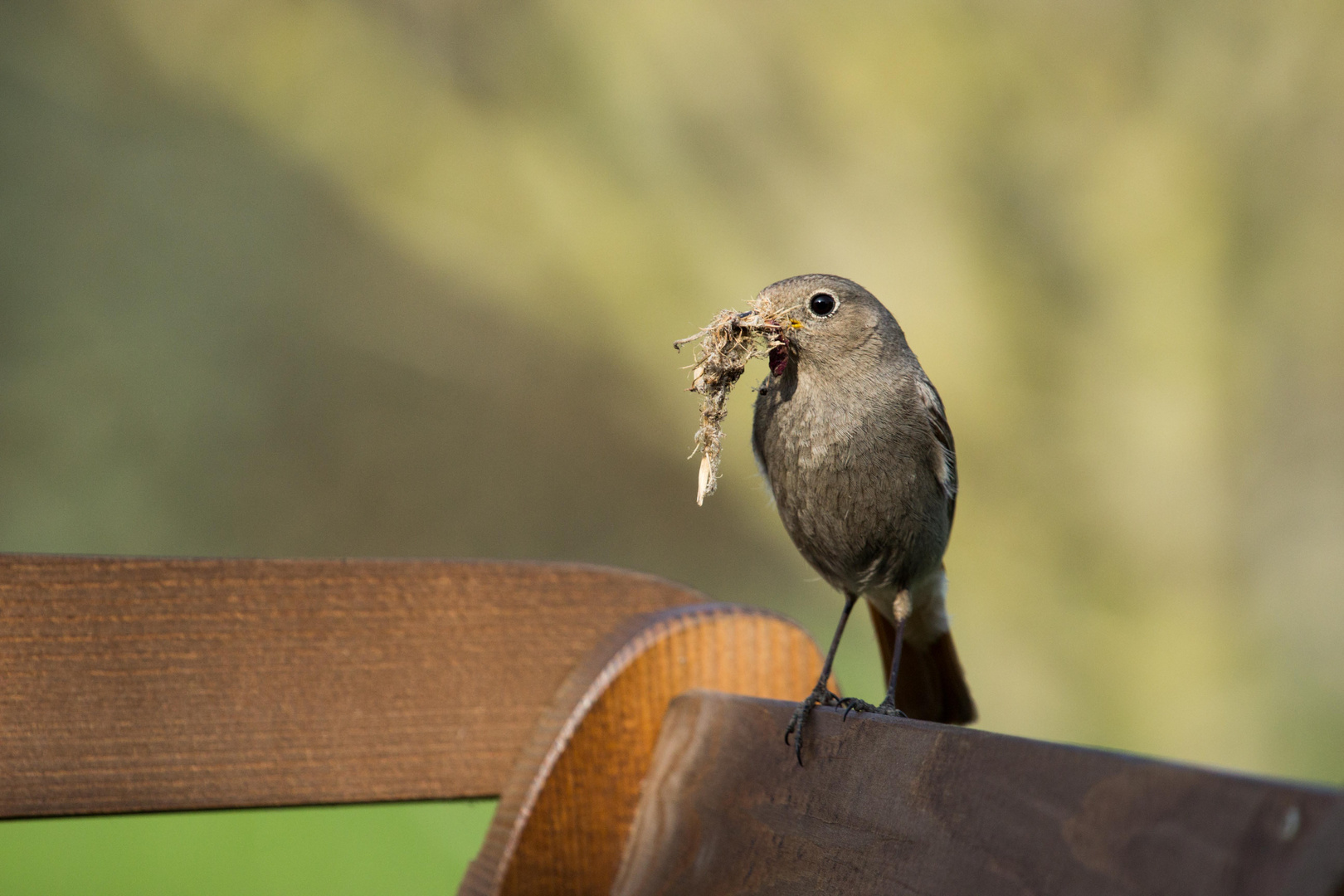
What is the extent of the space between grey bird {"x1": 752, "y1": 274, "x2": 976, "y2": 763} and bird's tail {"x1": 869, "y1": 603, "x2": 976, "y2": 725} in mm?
91

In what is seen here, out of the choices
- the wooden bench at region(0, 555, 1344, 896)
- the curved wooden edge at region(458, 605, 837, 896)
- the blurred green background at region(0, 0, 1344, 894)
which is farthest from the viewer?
the blurred green background at region(0, 0, 1344, 894)

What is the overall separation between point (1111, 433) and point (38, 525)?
349cm

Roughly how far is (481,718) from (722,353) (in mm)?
480

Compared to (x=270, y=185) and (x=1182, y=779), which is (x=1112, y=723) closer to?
(x=270, y=185)

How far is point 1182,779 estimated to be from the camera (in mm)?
512

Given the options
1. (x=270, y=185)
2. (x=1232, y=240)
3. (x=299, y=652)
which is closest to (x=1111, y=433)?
(x=1232, y=240)

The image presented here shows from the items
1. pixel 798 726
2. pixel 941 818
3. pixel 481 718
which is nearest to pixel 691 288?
pixel 481 718

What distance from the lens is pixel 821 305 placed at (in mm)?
1358

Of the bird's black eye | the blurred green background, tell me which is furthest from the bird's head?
the blurred green background

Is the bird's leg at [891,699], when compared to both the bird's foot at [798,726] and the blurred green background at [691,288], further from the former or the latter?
the blurred green background at [691,288]

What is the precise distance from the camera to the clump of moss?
3.63ft

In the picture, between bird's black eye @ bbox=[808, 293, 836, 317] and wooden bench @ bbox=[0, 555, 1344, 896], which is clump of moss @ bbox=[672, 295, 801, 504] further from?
wooden bench @ bbox=[0, 555, 1344, 896]

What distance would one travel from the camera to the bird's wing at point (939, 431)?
4.51ft

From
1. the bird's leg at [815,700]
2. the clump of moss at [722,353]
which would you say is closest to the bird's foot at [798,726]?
the bird's leg at [815,700]
